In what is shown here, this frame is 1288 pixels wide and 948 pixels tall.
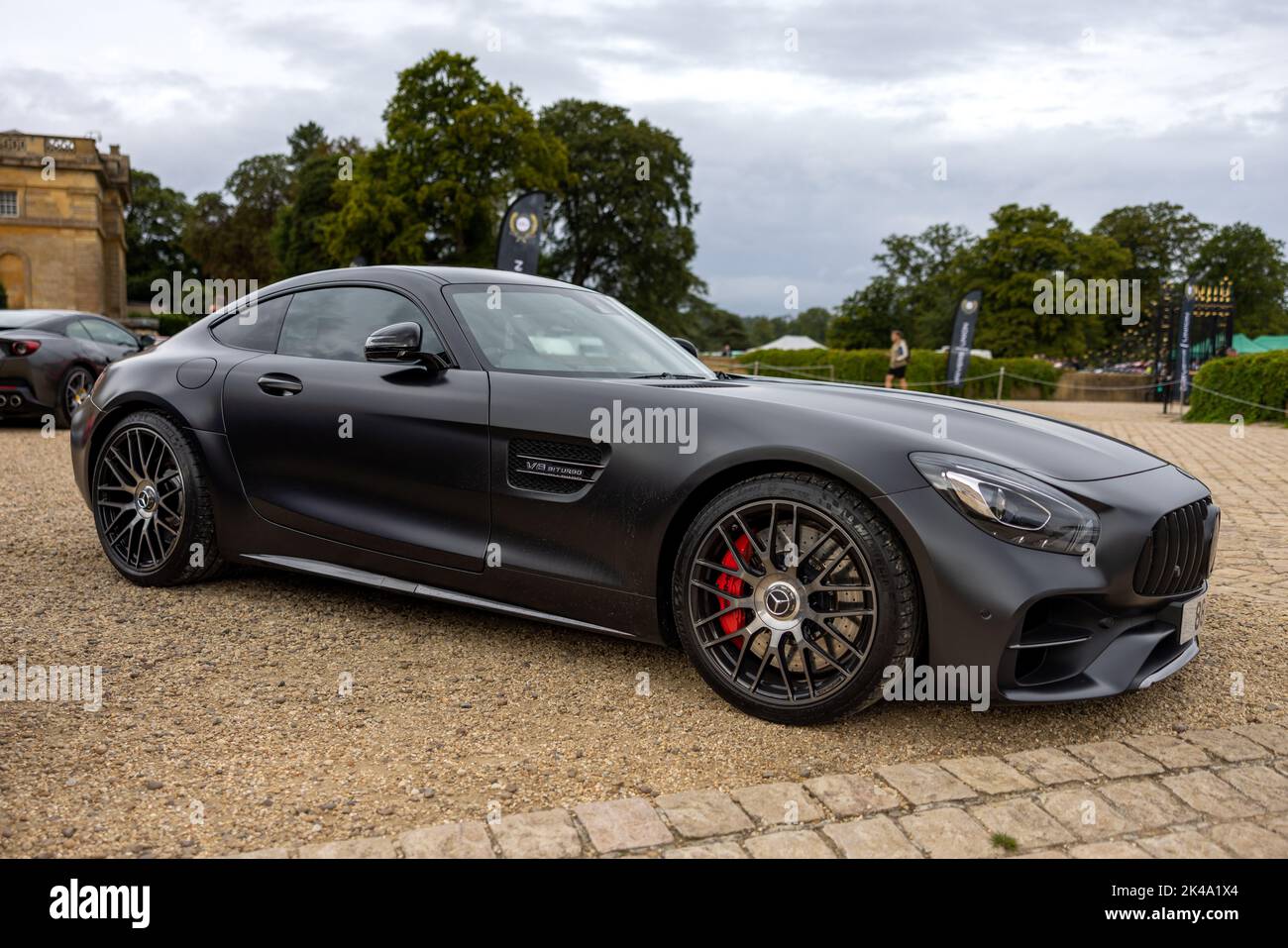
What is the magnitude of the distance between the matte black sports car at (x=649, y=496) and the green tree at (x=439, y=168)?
129 feet

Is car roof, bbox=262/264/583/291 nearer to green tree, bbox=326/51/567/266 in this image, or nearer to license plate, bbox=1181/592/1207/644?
license plate, bbox=1181/592/1207/644

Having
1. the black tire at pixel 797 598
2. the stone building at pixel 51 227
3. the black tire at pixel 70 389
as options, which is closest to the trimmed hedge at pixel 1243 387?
the black tire at pixel 797 598

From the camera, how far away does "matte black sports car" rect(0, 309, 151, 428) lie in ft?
40.0

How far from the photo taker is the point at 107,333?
13.5 metres

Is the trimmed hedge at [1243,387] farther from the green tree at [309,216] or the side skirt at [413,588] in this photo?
the green tree at [309,216]

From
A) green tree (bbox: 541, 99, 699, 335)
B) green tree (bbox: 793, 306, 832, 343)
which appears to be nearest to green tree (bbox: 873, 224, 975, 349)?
green tree (bbox: 541, 99, 699, 335)

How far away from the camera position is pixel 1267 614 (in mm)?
4934

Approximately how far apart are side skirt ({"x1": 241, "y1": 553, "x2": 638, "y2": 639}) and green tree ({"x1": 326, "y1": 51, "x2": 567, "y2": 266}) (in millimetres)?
39689

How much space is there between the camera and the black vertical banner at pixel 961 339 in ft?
86.0

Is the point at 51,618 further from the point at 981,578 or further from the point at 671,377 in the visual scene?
the point at 981,578

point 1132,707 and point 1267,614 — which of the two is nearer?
point 1132,707

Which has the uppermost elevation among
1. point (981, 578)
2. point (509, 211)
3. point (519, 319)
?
point (509, 211)
